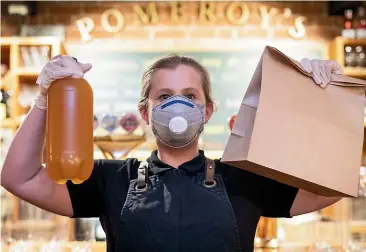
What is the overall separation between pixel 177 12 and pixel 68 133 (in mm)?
2695

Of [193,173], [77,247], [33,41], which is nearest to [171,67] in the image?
[193,173]

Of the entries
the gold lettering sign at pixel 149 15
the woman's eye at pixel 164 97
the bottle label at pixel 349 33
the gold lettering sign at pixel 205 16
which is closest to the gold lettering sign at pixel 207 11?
the gold lettering sign at pixel 205 16

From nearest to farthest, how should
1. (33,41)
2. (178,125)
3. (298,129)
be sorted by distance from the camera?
1. (298,129)
2. (178,125)
3. (33,41)

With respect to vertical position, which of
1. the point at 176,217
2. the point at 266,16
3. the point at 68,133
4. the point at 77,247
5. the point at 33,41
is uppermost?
the point at 266,16

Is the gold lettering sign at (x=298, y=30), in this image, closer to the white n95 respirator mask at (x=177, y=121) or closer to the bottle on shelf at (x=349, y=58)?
the bottle on shelf at (x=349, y=58)

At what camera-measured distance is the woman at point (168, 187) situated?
1.29 m

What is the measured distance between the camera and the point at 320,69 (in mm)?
1289

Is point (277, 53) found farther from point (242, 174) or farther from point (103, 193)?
point (103, 193)

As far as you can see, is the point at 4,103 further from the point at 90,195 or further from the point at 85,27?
the point at 90,195

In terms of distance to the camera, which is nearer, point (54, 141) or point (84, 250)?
point (54, 141)

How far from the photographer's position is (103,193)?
137 cm

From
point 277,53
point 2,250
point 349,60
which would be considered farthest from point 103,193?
point 349,60

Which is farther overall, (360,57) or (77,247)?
(360,57)

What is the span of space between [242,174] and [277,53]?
1.09ft
